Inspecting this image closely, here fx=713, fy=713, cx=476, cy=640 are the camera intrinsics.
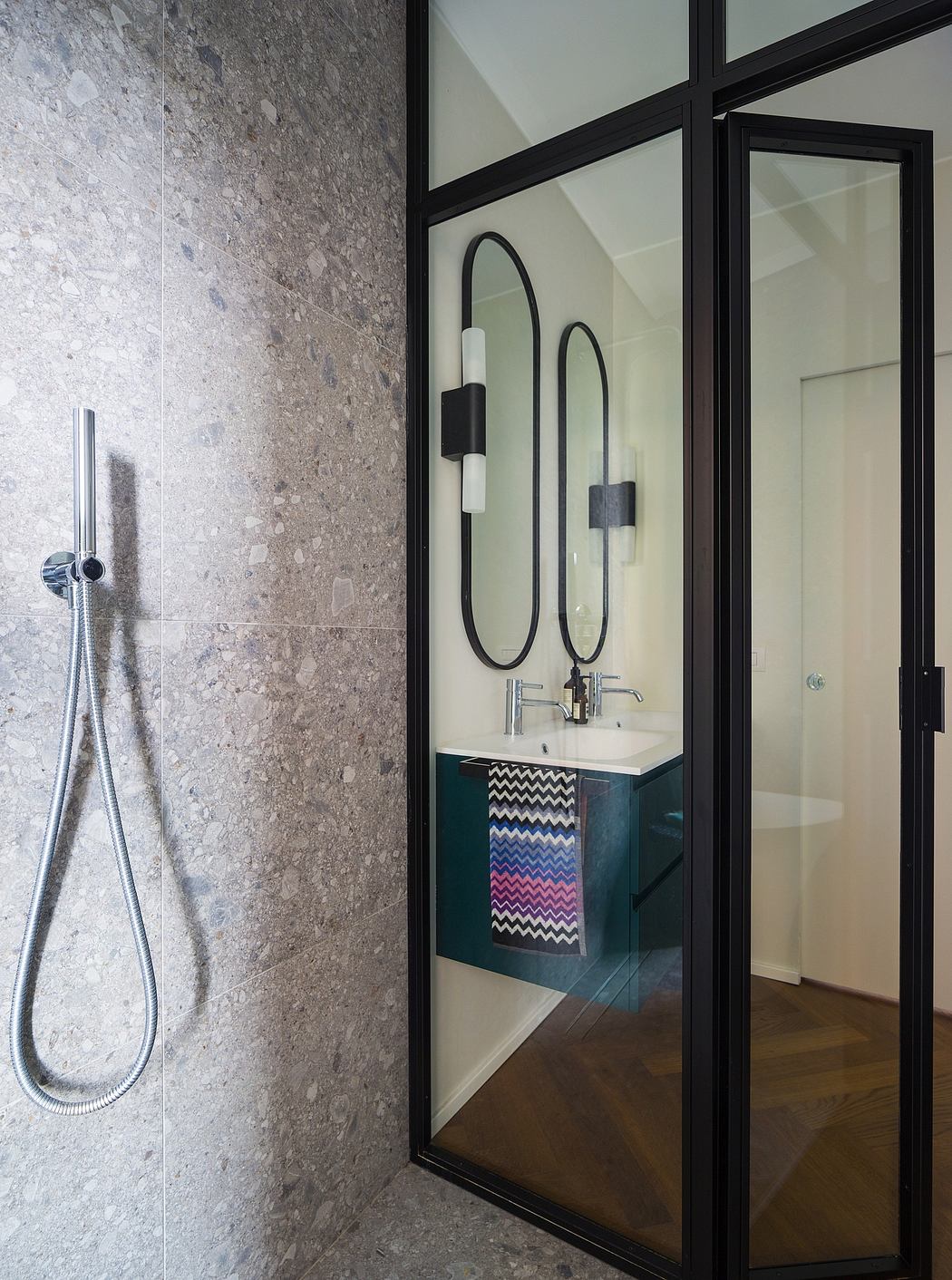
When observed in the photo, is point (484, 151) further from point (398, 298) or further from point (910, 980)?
point (910, 980)

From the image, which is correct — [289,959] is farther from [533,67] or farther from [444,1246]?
[533,67]

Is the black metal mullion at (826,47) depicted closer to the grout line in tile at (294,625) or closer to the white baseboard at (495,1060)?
the grout line in tile at (294,625)

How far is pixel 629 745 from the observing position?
1.34 meters

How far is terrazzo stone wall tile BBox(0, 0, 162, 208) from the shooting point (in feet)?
2.89

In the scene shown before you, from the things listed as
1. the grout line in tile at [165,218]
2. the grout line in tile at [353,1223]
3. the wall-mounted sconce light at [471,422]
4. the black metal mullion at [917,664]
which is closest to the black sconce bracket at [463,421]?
the wall-mounted sconce light at [471,422]

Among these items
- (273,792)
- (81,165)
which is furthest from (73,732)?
(81,165)

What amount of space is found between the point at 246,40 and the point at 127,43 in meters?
0.28

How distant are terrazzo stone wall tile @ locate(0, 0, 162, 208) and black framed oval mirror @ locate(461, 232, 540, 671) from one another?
0.71 metres

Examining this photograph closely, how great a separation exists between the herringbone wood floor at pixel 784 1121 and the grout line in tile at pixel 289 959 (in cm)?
44

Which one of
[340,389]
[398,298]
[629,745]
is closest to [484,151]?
[398,298]

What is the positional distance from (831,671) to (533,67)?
132 cm

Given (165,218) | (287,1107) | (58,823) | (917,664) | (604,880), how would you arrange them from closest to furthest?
(58,823) → (165,218) → (917,664) → (287,1107) → (604,880)

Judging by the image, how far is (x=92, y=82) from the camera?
96 centimetres

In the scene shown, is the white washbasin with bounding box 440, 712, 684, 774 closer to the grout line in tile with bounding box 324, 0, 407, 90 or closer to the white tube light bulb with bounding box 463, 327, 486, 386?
the white tube light bulb with bounding box 463, 327, 486, 386
